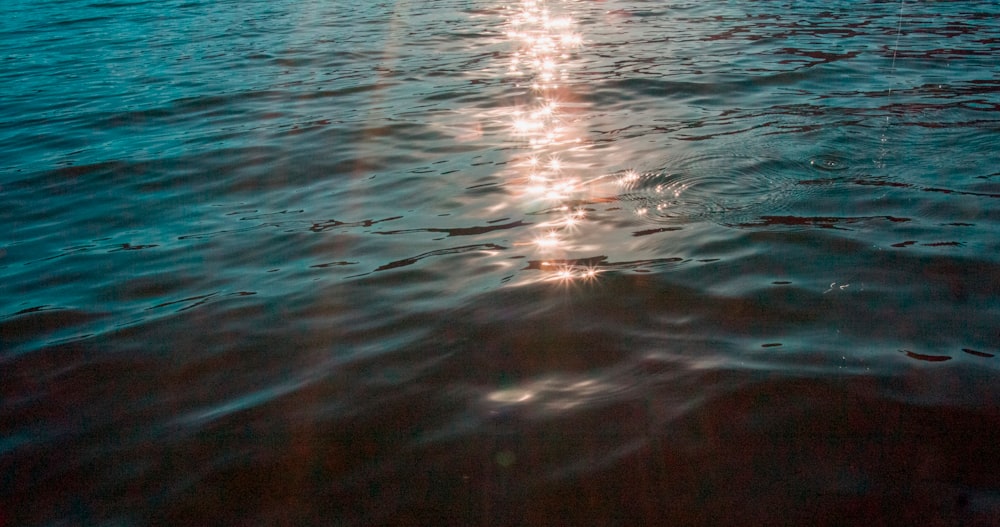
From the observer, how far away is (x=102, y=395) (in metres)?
3.03

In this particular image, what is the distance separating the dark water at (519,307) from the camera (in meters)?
2.32

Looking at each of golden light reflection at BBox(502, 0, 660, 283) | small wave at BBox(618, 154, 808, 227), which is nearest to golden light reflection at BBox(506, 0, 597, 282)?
golden light reflection at BBox(502, 0, 660, 283)

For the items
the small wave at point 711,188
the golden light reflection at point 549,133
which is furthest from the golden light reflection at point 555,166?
the small wave at point 711,188

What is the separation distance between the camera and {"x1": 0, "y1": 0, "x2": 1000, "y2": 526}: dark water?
7.63 feet

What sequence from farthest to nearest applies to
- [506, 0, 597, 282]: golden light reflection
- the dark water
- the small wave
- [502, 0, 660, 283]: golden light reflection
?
the small wave < [506, 0, 597, 282]: golden light reflection < [502, 0, 660, 283]: golden light reflection < the dark water

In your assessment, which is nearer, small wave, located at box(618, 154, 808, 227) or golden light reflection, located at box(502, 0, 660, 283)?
golden light reflection, located at box(502, 0, 660, 283)

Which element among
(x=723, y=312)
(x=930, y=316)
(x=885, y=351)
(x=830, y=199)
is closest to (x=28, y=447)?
(x=723, y=312)

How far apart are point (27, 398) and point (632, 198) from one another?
3.40 meters

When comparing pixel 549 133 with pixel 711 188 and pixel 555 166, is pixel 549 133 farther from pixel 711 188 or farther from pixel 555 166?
pixel 711 188

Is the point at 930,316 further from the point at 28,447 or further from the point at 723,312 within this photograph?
the point at 28,447

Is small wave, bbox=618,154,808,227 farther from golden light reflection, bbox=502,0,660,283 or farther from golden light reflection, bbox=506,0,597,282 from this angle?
golden light reflection, bbox=506,0,597,282

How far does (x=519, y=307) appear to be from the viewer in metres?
3.41

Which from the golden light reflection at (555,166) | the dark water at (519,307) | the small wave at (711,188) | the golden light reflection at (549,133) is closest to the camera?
the dark water at (519,307)

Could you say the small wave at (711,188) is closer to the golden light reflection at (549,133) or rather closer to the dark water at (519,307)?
the dark water at (519,307)
